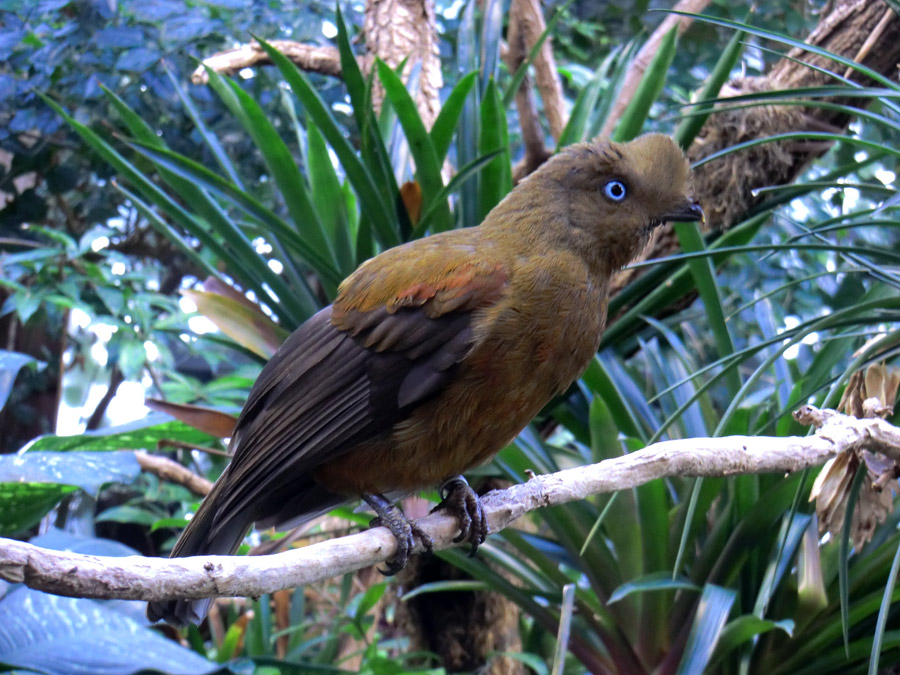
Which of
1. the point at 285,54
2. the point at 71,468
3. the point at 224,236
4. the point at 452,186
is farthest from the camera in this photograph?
the point at 285,54

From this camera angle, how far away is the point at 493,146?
280 cm

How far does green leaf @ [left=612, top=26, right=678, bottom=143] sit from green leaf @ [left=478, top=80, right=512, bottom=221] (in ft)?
1.33

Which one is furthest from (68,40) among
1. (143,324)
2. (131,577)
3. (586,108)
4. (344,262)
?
(131,577)

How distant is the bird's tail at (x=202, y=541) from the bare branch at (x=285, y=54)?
2.21m

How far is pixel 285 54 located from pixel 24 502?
7.20ft

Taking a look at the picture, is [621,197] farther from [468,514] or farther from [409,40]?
[409,40]

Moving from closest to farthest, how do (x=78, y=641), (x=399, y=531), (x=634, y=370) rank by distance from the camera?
1. (x=399, y=531)
2. (x=78, y=641)
3. (x=634, y=370)

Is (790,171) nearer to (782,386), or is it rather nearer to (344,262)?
(782,386)

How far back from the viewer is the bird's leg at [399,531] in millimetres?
1494

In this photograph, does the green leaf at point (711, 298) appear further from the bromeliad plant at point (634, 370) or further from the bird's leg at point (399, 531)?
the bird's leg at point (399, 531)

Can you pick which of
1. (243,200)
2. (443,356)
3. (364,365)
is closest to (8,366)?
(243,200)

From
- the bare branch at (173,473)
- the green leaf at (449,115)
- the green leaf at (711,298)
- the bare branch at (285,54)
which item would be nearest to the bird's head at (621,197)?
the green leaf at (711,298)

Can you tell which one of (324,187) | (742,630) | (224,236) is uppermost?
(324,187)

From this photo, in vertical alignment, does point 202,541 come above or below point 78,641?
above
